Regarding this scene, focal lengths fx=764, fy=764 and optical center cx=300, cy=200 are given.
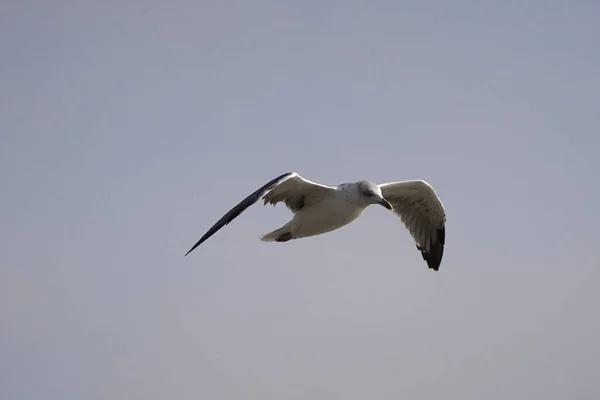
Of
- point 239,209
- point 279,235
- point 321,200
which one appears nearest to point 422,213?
point 321,200

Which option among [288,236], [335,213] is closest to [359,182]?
[335,213]

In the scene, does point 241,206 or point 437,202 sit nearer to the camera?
point 241,206

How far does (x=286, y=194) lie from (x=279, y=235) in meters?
0.51

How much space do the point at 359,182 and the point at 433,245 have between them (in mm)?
2484

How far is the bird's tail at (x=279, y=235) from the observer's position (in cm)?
861

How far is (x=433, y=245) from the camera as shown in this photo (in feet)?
33.4

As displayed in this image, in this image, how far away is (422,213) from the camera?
9.96m

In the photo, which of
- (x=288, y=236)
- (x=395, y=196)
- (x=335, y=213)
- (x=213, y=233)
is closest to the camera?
(x=213, y=233)

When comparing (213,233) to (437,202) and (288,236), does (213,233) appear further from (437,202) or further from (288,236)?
(437,202)

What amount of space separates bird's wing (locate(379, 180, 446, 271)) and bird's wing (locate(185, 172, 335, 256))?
1.30 m

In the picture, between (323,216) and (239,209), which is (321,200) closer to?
(323,216)

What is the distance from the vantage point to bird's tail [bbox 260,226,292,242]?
28.3 feet

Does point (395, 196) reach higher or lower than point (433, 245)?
higher

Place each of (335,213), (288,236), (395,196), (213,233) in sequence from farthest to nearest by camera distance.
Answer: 1. (395,196)
2. (288,236)
3. (335,213)
4. (213,233)
